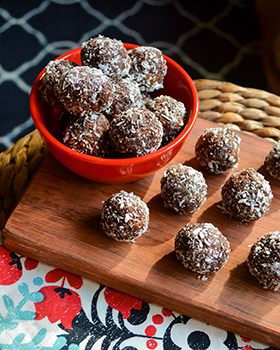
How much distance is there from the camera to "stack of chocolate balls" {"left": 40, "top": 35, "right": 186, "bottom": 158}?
3.55 ft

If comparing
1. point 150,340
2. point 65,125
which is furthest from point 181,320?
point 65,125

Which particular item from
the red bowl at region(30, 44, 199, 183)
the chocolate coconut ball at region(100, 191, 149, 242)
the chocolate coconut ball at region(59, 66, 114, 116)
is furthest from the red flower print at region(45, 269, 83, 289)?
the chocolate coconut ball at region(59, 66, 114, 116)

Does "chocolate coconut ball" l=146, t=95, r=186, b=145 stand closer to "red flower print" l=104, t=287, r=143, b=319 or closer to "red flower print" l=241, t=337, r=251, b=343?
"red flower print" l=104, t=287, r=143, b=319

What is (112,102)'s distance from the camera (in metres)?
1.17

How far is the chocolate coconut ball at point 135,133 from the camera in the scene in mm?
1081

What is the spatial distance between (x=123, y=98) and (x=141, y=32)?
63.2 inches

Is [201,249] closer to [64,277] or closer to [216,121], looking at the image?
[64,277]

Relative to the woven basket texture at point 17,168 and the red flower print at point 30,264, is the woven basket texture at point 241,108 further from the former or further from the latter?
the red flower print at point 30,264

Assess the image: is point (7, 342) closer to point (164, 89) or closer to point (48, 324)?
point (48, 324)

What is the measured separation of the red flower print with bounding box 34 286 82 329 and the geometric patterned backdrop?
1.45 metres

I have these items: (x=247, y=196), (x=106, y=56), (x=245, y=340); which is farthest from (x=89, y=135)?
(x=245, y=340)

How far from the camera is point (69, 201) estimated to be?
4.03 feet

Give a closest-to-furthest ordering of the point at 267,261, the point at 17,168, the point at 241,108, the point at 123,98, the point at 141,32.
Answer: the point at 267,261
the point at 123,98
the point at 17,168
the point at 241,108
the point at 141,32

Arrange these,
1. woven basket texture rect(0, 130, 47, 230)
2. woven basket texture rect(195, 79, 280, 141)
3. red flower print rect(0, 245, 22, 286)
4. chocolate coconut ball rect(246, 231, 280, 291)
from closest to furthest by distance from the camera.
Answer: chocolate coconut ball rect(246, 231, 280, 291)
red flower print rect(0, 245, 22, 286)
woven basket texture rect(0, 130, 47, 230)
woven basket texture rect(195, 79, 280, 141)
